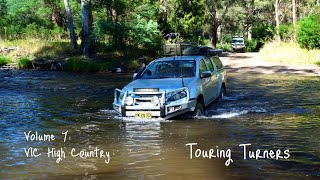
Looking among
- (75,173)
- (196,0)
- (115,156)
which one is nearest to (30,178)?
(75,173)

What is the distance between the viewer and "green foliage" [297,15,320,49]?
2973cm

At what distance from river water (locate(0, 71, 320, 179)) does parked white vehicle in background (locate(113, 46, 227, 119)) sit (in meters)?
0.34

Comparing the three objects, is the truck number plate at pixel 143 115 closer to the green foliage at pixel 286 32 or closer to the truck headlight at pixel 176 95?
the truck headlight at pixel 176 95

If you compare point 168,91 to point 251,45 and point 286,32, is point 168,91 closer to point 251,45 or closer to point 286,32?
point 286,32

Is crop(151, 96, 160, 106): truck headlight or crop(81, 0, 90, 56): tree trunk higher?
crop(81, 0, 90, 56): tree trunk

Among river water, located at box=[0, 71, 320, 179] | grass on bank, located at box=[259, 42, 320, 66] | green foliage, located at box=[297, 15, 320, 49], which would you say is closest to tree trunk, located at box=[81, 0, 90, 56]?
grass on bank, located at box=[259, 42, 320, 66]

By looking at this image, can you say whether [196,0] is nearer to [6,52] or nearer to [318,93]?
[6,52]

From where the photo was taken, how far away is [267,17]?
69.7 metres

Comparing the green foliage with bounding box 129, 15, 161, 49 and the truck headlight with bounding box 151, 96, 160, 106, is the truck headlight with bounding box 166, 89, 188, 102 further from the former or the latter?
the green foliage with bounding box 129, 15, 161, 49

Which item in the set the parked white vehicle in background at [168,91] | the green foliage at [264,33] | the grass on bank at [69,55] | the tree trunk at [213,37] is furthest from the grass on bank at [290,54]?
the tree trunk at [213,37]

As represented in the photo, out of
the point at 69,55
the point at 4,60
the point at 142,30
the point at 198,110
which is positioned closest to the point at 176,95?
the point at 198,110

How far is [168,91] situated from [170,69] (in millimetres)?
1538

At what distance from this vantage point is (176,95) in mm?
9789

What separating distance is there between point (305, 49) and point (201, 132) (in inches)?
925
